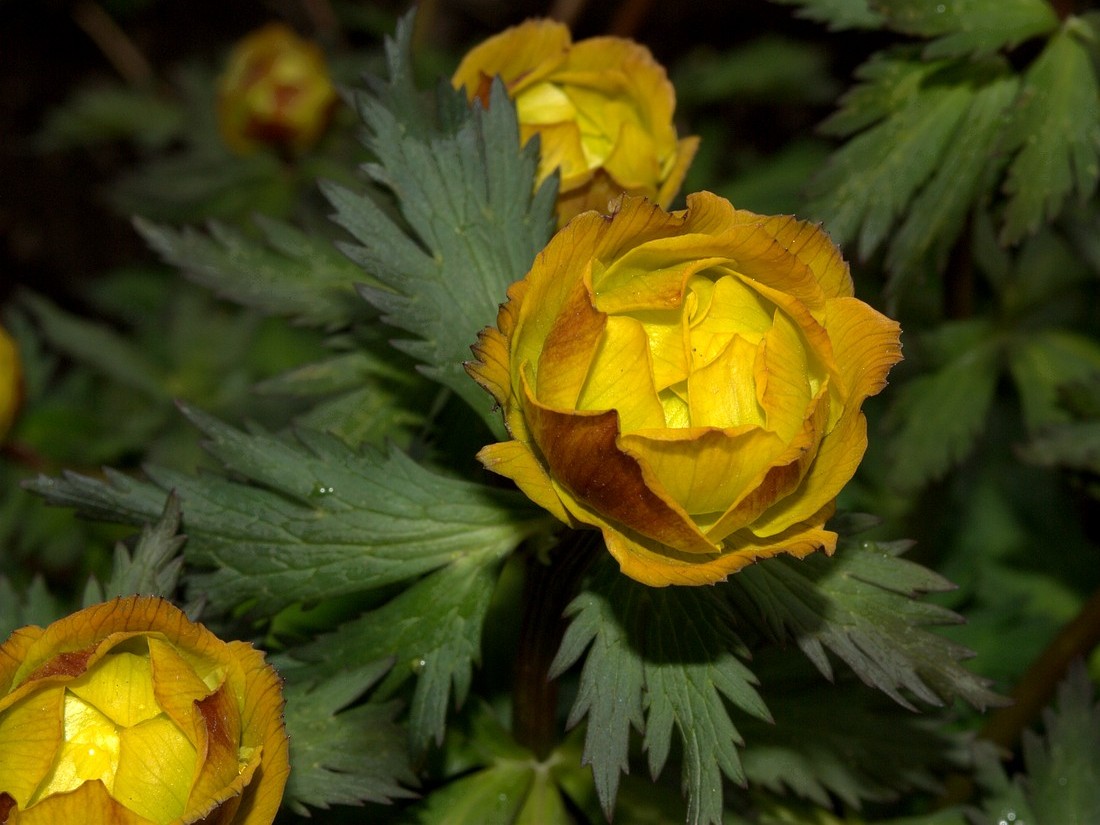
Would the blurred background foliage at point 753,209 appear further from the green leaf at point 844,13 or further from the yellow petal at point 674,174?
the yellow petal at point 674,174

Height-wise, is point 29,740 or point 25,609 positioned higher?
point 29,740

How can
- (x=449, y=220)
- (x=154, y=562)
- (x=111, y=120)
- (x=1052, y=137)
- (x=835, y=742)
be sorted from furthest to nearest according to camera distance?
(x=111, y=120)
(x=1052, y=137)
(x=835, y=742)
(x=449, y=220)
(x=154, y=562)

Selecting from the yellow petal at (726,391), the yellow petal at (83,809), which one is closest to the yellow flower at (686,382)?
the yellow petal at (726,391)

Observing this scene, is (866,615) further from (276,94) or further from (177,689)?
(276,94)

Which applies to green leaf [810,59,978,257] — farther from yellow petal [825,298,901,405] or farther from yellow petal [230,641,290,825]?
yellow petal [230,641,290,825]

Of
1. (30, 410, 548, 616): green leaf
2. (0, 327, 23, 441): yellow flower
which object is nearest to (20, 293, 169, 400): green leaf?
(0, 327, 23, 441): yellow flower

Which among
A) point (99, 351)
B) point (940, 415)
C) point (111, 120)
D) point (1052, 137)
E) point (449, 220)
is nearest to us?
point (449, 220)

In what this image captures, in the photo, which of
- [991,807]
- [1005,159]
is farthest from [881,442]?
[991,807]

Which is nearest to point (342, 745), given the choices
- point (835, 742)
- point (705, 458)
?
point (705, 458)
